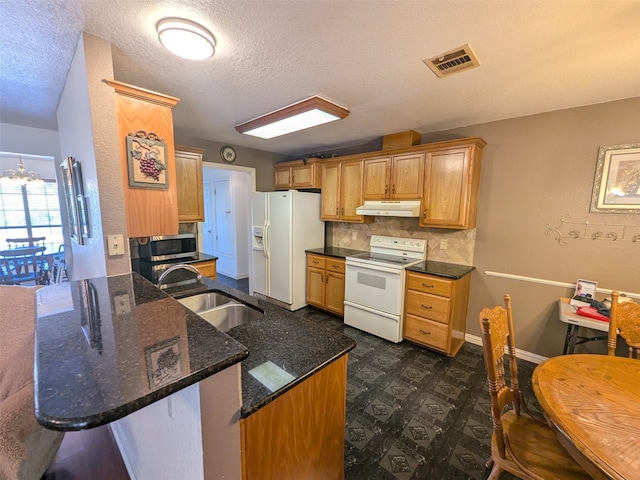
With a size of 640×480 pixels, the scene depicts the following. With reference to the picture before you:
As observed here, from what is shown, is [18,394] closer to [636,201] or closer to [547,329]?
[547,329]

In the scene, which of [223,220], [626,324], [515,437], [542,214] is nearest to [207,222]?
[223,220]

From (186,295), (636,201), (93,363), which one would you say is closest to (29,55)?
(186,295)

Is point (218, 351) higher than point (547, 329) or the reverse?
higher

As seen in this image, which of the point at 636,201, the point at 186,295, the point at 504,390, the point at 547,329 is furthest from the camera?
the point at 547,329

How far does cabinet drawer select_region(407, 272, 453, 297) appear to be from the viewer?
2.62m

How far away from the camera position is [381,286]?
2992mm

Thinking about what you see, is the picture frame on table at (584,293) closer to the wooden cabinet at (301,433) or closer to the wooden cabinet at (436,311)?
the wooden cabinet at (436,311)

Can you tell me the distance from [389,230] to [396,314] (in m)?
1.17

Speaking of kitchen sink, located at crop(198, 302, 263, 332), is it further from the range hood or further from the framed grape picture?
the range hood

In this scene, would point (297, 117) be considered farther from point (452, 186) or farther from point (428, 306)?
point (428, 306)

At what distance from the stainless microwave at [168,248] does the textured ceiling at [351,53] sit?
135cm

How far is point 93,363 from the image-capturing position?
0.62m

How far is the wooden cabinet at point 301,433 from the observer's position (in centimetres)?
86

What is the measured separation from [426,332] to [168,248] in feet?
9.69
